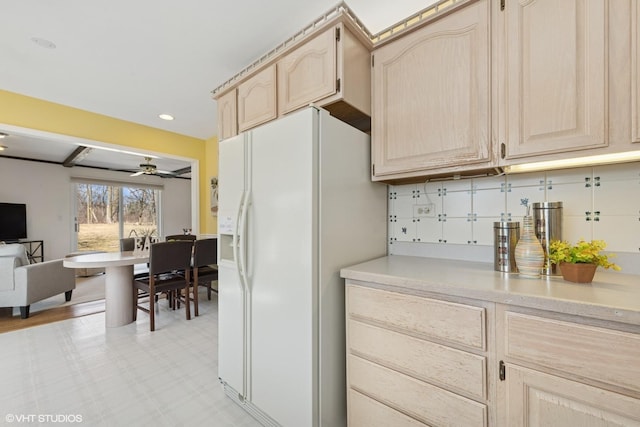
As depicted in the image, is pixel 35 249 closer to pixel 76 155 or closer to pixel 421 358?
pixel 76 155

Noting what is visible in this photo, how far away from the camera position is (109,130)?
3414 mm

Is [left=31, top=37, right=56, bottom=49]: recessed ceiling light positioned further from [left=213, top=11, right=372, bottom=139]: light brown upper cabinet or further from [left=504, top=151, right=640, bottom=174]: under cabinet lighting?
[left=504, top=151, right=640, bottom=174]: under cabinet lighting

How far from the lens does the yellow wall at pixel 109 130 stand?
2.80m

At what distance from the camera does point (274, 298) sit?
1380mm

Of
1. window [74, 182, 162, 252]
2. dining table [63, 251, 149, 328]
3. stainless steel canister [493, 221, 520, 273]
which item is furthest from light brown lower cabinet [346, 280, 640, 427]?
window [74, 182, 162, 252]

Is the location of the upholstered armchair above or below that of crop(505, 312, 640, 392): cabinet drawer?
below

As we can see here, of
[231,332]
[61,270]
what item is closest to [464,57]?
[231,332]

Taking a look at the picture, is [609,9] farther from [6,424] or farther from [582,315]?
[6,424]

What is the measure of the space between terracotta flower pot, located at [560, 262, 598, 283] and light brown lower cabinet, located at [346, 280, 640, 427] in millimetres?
311

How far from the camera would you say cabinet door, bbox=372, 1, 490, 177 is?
1.22 metres

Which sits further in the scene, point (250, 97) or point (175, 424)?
point (250, 97)

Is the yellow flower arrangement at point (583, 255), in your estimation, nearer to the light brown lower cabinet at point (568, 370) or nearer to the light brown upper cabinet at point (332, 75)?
the light brown lower cabinet at point (568, 370)

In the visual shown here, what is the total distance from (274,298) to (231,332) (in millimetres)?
503

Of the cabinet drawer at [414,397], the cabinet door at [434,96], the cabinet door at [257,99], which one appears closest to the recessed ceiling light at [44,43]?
the cabinet door at [257,99]
